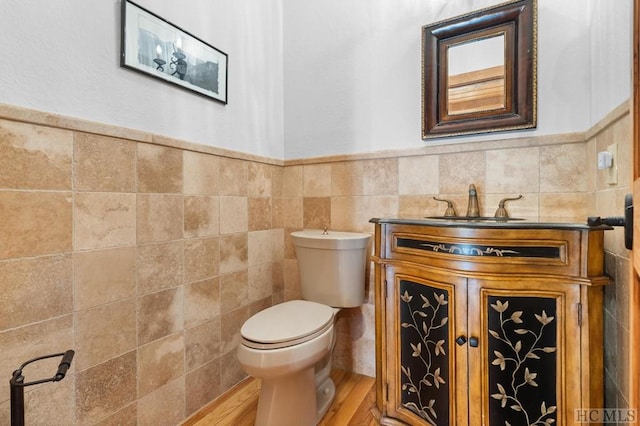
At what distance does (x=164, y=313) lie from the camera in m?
1.44

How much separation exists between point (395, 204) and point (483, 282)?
0.75 m

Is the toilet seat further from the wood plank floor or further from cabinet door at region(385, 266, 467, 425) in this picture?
the wood plank floor

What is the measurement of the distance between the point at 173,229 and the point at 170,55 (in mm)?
801

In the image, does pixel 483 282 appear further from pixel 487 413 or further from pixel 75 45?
pixel 75 45

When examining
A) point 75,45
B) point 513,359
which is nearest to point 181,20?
point 75,45

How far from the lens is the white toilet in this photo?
1287mm

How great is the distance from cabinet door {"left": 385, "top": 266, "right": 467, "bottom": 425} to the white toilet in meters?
0.33

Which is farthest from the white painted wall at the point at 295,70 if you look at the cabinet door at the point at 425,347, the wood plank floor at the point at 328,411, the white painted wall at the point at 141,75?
the wood plank floor at the point at 328,411

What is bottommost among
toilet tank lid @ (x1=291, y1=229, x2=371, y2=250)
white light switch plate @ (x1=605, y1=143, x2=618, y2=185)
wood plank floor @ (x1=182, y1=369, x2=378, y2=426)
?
wood plank floor @ (x1=182, y1=369, x2=378, y2=426)

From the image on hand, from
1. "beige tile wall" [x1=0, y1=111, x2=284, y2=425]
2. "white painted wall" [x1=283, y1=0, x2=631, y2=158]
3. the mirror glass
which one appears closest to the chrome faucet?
"white painted wall" [x1=283, y1=0, x2=631, y2=158]

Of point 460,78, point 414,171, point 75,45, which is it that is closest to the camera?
point 75,45

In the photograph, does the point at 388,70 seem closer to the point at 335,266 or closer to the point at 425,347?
the point at 335,266

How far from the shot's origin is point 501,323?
1.10m

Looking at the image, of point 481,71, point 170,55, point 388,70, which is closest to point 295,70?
point 388,70
